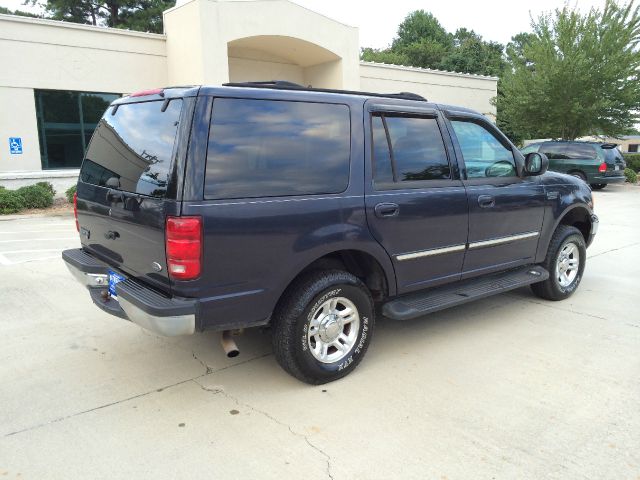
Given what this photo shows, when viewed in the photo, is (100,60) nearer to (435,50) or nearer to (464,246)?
(464,246)

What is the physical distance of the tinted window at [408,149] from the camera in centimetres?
395

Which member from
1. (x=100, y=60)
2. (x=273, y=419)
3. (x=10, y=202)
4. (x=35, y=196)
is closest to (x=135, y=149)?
(x=273, y=419)

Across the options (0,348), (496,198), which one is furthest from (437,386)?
(0,348)

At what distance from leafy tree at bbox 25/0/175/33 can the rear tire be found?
32.1 metres

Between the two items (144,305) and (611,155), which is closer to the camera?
(144,305)

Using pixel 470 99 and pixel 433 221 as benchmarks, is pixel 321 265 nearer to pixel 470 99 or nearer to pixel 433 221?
pixel 433 221

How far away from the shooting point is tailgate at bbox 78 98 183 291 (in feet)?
10.4

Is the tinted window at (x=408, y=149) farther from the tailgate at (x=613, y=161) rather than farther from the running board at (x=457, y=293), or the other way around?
the tailgate at (x=613, y=161)

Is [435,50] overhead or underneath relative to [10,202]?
overhead

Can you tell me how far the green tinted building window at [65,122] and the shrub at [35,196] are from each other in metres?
2.70

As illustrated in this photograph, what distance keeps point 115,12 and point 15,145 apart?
2250cm

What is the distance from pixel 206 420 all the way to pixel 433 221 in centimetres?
223

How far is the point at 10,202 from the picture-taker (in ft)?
40.7

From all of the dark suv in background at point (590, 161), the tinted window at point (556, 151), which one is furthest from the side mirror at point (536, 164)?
the tinted window at point (556, 151)
